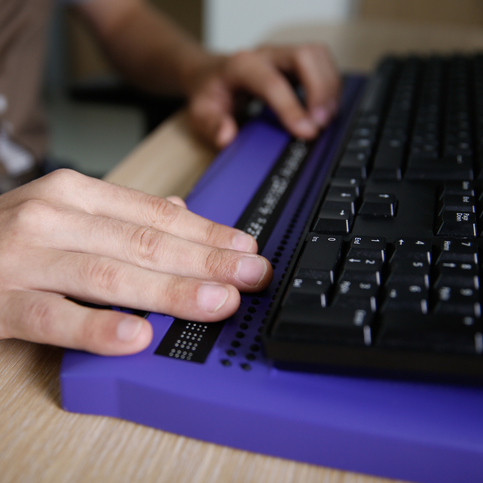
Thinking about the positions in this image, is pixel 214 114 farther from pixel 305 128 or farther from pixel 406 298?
pixel 406 298

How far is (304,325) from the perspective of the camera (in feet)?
0.95

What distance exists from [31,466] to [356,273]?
0.22 m

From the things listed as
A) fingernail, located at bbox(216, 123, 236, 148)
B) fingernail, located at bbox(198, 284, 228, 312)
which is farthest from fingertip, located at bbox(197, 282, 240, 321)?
fingernail, located at bbox(216, 123, 236, 148)

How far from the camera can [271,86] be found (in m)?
0.69

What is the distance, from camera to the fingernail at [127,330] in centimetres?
30

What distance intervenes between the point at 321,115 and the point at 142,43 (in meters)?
0.56

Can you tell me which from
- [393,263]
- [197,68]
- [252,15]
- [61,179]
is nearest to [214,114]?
[197,68]

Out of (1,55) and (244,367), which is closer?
(244,367)

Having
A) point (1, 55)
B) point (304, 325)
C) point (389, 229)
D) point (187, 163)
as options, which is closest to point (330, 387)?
point (304, 325)

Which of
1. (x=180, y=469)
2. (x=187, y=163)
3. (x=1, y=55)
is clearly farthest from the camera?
(x=1, y=55)

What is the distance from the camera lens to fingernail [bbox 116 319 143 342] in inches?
11.9

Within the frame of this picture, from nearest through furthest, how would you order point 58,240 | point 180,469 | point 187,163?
point 180,469, point 58,240, point 187,163

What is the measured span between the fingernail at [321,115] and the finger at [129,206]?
1.01 feet

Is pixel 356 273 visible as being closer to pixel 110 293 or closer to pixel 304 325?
pixel 304 325
